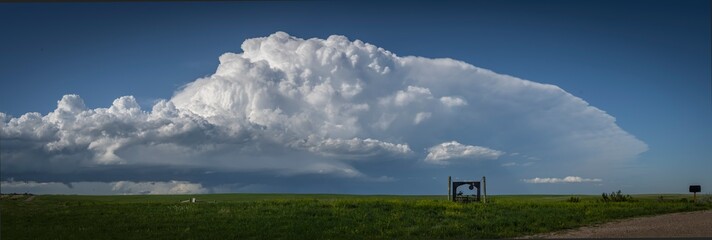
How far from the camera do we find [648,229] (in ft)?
96.6

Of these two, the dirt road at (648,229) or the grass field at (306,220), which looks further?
the grass field at (306,220)

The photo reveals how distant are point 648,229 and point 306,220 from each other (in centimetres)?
1677

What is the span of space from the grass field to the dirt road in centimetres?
135

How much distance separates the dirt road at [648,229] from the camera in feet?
90.1

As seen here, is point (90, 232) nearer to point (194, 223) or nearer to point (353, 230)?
point (194, 223)

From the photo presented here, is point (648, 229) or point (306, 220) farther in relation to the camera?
point (306, 220)

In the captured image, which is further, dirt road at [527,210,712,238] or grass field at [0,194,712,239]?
grass field at [0,194,712,239]

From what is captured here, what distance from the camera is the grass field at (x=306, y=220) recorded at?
29.2 meters

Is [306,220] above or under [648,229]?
above

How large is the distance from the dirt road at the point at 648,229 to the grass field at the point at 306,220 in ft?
4.43

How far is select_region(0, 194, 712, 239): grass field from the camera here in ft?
96.0

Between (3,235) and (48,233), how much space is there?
2332 millimetres

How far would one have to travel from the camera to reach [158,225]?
3228cm

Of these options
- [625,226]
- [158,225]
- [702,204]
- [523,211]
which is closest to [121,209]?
[158,225]
